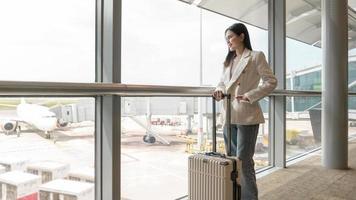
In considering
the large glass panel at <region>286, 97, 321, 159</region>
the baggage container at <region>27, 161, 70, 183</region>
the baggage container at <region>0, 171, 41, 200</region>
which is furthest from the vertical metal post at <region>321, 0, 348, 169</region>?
the baggage container at <region>0, 171, 41, 200</region>

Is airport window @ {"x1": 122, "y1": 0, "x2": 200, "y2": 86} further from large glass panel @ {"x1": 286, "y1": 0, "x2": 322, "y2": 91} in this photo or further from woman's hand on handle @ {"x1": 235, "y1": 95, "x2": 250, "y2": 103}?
large glass panel @ {"x1": 286, "y1": 0, "x2": 322, "y2": 91}

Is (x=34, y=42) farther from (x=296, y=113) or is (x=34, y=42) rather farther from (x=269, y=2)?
(x=296, y=113)

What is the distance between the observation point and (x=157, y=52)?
100 inches

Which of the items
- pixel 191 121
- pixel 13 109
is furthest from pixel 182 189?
pixel 13 109

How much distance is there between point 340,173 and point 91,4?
325cm

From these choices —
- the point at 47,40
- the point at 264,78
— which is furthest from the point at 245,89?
the point at 47,40

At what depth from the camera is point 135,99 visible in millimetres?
2359

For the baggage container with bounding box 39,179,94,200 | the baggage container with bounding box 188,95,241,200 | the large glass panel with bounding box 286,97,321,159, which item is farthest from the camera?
the large glass panel with bounding box 286,97,321,159

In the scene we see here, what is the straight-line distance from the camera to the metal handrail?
54.1 inches

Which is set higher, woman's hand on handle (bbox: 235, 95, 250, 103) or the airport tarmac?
woman's hand on handle (bbox: 235, 95, 250, 103)

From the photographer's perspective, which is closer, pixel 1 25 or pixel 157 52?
pixel 1 25

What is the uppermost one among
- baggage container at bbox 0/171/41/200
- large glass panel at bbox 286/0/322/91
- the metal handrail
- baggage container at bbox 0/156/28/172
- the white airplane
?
large glass panel at bbox 286/0/322/91

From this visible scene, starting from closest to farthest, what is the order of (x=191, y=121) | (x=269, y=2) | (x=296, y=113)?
(x=191, y=121), (x=269, y=2), (x=296, y=113)

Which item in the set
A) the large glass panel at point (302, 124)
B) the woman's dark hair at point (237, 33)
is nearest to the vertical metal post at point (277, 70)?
the large glass panel at point (302, 124)
